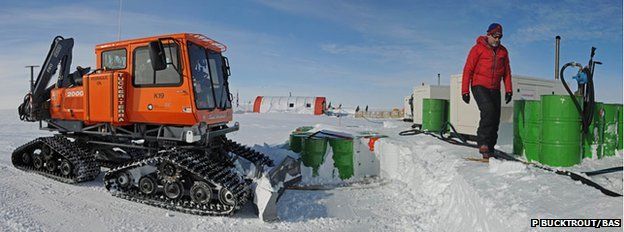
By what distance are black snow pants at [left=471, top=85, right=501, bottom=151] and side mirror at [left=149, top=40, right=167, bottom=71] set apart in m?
4.79

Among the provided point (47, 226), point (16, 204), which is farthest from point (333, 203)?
point (16, 204)

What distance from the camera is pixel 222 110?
6.66 metres

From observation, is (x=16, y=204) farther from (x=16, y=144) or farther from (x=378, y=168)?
(x=16, y=144)

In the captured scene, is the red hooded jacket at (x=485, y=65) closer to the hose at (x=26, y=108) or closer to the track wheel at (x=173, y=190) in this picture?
the track wheel at (x=173, y=190)

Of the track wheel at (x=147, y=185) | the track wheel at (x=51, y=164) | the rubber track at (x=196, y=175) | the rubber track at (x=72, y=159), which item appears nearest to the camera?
the rubber track at (x=196, y=175)

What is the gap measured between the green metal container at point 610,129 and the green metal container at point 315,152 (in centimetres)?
482

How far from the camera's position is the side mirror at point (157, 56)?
551cm

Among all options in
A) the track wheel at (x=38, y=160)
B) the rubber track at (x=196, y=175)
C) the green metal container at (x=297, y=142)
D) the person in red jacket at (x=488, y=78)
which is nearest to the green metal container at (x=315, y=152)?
the green metal container at (x=297, y=142)

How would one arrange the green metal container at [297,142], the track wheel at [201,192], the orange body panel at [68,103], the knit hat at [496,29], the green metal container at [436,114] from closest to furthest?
the track wheel at [201,192] → the knit hat at [496,29] → the orange body panel at [68,103] → the green metal container at [297,142] → the green metal container at [436,114]

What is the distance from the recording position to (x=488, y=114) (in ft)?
18.0

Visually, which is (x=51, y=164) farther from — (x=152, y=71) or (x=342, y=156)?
(x=342, y=156)

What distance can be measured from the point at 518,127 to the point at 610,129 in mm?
1512

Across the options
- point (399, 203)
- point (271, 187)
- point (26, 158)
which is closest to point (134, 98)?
point (271, 187)

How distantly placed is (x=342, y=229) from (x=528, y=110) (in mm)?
3415
